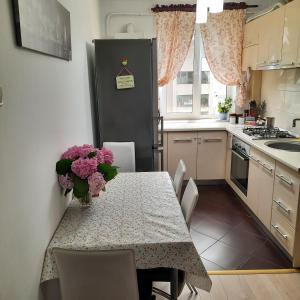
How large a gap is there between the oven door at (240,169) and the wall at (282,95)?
622 millimetres

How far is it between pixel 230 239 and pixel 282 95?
1818 millimetres

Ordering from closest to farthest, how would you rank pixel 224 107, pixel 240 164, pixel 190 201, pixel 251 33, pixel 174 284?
pixel 174 284
pixel 190 201
pixel 240 164
pixel 251 33
pixel 224 107

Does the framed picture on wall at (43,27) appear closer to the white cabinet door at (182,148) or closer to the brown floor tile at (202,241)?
the brown floor tile at (202,241)

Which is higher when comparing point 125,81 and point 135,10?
point 135,10

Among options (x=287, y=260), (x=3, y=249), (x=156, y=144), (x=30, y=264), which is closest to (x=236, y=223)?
(x=287, y=260)

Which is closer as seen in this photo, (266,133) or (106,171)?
(106,171)

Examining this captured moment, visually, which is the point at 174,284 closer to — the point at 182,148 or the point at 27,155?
the point at 27,155

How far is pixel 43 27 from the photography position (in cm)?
145

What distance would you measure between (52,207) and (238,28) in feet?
11.4

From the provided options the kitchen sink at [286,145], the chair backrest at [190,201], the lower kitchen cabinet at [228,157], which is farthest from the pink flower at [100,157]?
the lower kitchen cabinet at [228,157]

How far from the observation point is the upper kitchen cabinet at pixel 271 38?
2898 millimetres

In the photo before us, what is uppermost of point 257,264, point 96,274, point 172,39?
point 172,39

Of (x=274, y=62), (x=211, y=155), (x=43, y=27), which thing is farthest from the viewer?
(x=211, y=155)

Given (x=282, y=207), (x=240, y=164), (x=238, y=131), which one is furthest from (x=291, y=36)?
(x=282, y=207)
